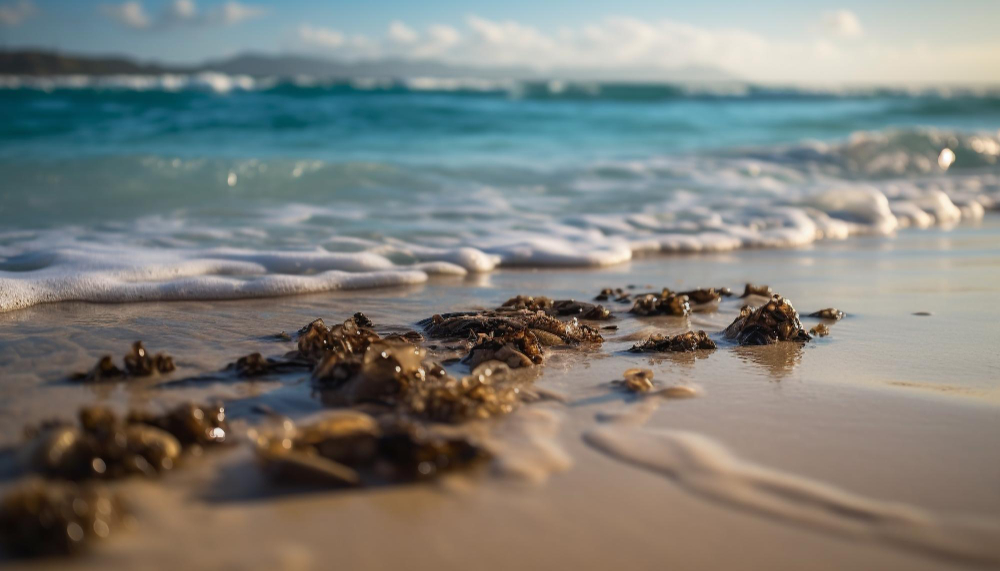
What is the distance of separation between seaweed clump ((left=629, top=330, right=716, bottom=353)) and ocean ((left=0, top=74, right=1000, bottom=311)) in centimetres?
174

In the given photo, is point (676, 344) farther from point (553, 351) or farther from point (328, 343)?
point (328, 343)

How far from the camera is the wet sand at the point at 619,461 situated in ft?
5.15

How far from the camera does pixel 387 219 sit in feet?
20.6

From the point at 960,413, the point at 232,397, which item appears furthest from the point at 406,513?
the point at 960,413

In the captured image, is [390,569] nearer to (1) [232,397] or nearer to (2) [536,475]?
(2) [536,475]

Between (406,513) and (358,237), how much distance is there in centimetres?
399

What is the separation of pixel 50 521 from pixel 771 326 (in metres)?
2.56

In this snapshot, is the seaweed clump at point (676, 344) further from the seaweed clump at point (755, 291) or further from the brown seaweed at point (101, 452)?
the brown seaweed at point (101, 452)

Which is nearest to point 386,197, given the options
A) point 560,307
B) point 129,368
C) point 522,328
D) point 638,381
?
point 560,307

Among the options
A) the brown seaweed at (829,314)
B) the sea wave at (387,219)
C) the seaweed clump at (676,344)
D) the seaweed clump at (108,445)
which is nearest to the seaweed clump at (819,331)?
the brown seaweed at (829,314)

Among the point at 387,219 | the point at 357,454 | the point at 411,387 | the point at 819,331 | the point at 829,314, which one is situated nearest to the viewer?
the point at 357,454

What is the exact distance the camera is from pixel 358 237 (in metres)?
5.53

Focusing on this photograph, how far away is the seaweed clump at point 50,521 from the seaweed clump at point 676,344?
1985 millimetres

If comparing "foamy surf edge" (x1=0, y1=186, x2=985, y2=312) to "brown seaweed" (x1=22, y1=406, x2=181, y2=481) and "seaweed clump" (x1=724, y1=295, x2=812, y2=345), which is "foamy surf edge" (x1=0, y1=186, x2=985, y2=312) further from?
"brown seaweed" (x1=22, y1=406, x2=181, y2=481)
